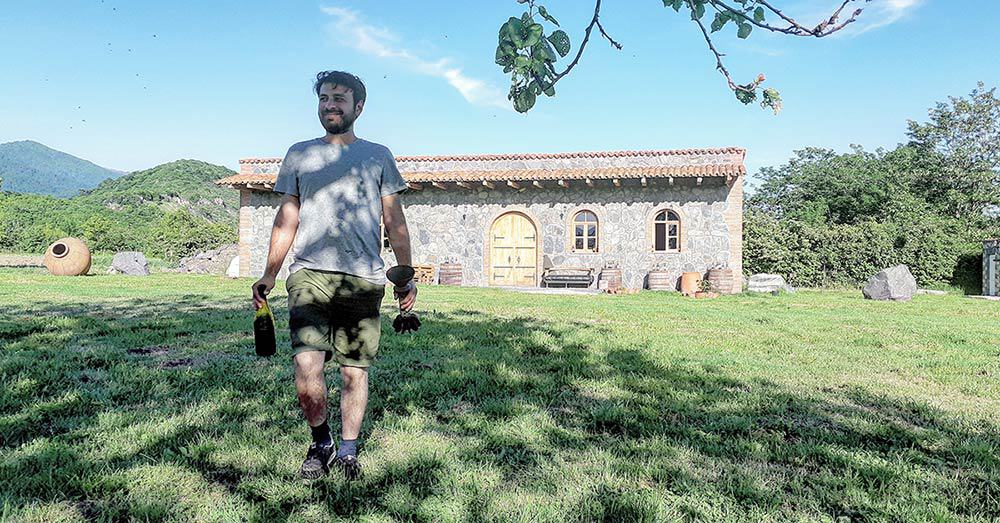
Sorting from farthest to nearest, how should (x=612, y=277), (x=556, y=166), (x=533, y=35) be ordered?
(x=556, y=166) < (x=612, y=277) < (x=533, y=35)

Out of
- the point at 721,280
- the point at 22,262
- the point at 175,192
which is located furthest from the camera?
the point at 175,192

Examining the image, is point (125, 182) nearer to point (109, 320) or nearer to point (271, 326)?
point (109, 320)

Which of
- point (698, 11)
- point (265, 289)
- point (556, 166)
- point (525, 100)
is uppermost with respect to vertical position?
point (556, 166)

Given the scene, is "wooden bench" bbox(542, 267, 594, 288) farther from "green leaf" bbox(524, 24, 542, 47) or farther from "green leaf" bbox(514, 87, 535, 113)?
"green leaf" bbox(524, 24, 542, 47)

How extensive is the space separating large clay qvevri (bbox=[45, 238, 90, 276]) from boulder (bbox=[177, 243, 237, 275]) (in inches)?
190

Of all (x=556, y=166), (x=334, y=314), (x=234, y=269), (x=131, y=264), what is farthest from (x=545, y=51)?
(x=131, y=264)

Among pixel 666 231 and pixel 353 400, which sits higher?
pixel 666 231

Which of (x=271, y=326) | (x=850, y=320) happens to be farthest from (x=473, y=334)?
(x=850, y=320)

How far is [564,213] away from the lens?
16953mm

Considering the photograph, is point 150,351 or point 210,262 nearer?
point 150,351

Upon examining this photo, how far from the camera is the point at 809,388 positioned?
151 inches

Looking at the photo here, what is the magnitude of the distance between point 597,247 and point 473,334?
11368 millimetres

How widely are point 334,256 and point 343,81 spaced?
2.43ft

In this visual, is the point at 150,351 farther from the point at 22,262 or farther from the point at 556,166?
the point at 22,262
